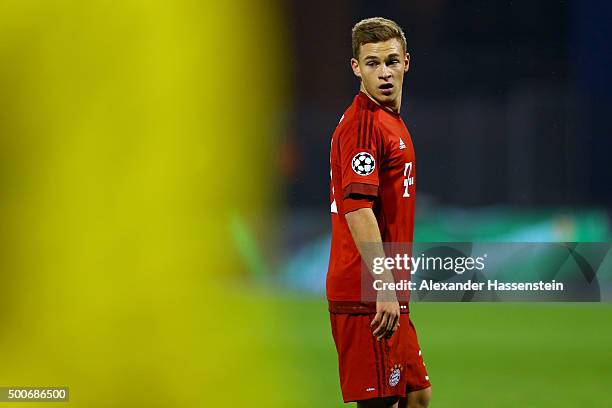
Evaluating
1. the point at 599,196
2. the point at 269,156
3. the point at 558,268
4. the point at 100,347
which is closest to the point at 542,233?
the point at 599,196

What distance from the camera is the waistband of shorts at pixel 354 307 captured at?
3.36 metres

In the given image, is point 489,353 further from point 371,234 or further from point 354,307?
point 371,234

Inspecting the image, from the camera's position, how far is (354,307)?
3.39 m

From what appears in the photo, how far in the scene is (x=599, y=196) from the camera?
6316 millimetres

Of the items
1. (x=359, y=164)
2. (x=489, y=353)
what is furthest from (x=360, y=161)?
(x=489, y=353)

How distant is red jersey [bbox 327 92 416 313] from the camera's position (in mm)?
3344

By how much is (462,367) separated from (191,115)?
2.44 m

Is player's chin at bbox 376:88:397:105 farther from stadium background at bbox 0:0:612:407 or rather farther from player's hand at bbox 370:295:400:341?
stadium background at bbox 0:0:612:407

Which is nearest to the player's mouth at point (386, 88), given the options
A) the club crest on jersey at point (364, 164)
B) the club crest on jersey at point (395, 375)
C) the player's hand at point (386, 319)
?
the club crest on jersey at point (364, 164)

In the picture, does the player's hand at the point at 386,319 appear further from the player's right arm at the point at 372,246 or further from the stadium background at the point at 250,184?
the stadium background at the point at 250,184

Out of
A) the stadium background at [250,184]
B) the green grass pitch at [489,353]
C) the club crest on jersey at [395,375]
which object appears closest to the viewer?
the club crest on jersey at [395,375]

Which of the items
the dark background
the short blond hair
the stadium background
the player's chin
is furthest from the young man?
the dark background

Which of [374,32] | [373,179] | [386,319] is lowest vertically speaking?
[386,319]

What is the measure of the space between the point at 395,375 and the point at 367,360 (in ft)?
0.43
